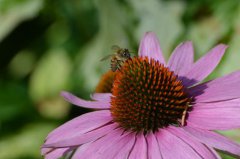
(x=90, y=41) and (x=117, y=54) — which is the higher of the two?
(x=90, y=41)

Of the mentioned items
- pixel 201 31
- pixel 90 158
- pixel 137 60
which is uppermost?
pixel 201 31

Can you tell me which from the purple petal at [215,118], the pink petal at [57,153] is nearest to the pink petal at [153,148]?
the purple petal at [215,118]

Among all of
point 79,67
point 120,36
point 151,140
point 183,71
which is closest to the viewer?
point 151,140

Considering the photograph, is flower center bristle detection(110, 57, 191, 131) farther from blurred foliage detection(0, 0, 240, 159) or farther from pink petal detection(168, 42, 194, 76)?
blurred foliage detection(0, 0, 240, 159)

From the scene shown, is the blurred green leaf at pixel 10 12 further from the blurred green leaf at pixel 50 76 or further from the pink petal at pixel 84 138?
→ the pink petal at pixel 84 138

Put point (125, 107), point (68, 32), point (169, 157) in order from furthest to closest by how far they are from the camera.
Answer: point (68, 32) < point (125, 107) < point (169, 157)

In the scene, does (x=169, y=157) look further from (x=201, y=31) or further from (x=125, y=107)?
(x=201, y=31)

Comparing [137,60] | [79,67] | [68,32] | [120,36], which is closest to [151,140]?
[137,60]

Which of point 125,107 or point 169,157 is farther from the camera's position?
point 125,107
